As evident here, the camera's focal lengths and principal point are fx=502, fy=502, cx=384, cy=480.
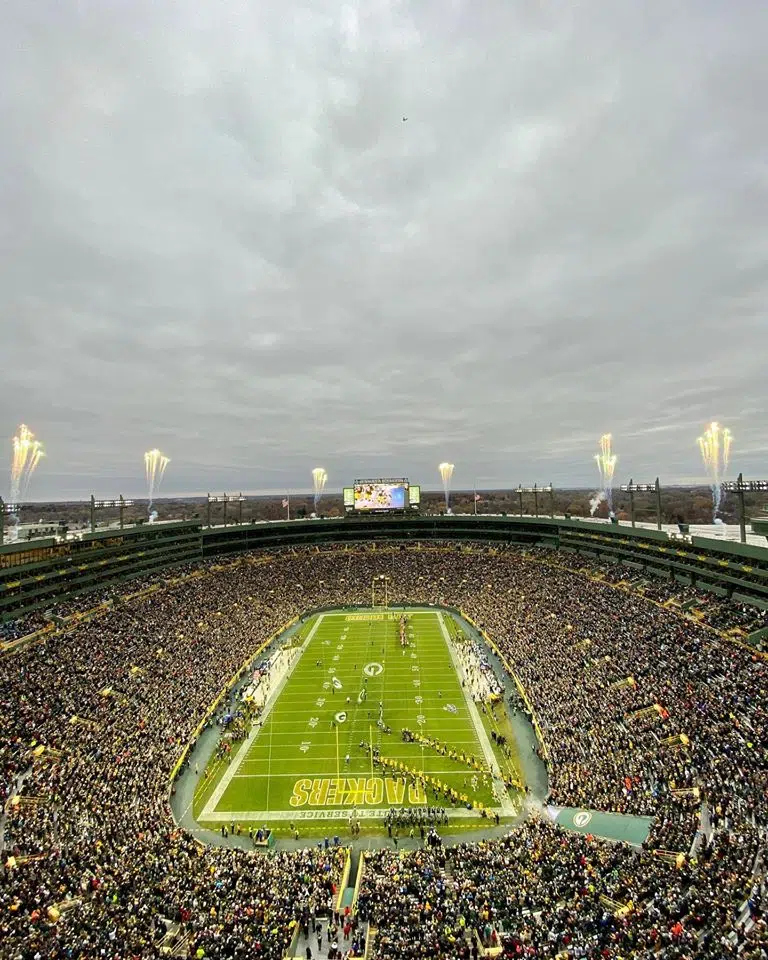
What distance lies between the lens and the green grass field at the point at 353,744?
2655 cm

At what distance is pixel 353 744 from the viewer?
3216cm

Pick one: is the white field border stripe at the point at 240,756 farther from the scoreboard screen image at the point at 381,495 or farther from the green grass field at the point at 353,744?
the scoreboard screen image at the point at 381,495

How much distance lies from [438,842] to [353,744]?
404 inches

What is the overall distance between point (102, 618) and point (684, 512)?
11635 centimetres

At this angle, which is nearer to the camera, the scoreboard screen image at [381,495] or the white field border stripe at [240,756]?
the white field border stripe at [240,756]

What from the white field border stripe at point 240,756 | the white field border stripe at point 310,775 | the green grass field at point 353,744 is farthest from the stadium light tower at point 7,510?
the white field border stripe at point 310,775

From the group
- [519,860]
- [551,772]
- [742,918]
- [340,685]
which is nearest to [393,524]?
[340,685]

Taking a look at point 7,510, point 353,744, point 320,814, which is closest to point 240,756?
point 353,744

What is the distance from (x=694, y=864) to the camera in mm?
17016

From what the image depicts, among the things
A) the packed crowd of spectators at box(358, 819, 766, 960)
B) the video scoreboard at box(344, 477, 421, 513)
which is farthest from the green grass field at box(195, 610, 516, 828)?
the video scoreboard at box(344, 477, 421, 513)

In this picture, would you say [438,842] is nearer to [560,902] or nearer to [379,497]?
[560,902]

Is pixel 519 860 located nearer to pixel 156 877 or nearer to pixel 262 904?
pixel 262 904

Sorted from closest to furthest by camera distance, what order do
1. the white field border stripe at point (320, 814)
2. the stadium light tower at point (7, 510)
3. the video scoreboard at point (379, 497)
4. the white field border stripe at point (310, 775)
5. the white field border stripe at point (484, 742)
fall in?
the white field border stripe at point (320, 814)
the white field border stripe at point (484, 742)
the white field border stripe at point (310, 775)
the stadium light tower at point (7, 510)
the video scoreboard at point (379, 497)

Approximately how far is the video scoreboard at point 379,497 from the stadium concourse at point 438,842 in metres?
41.8
